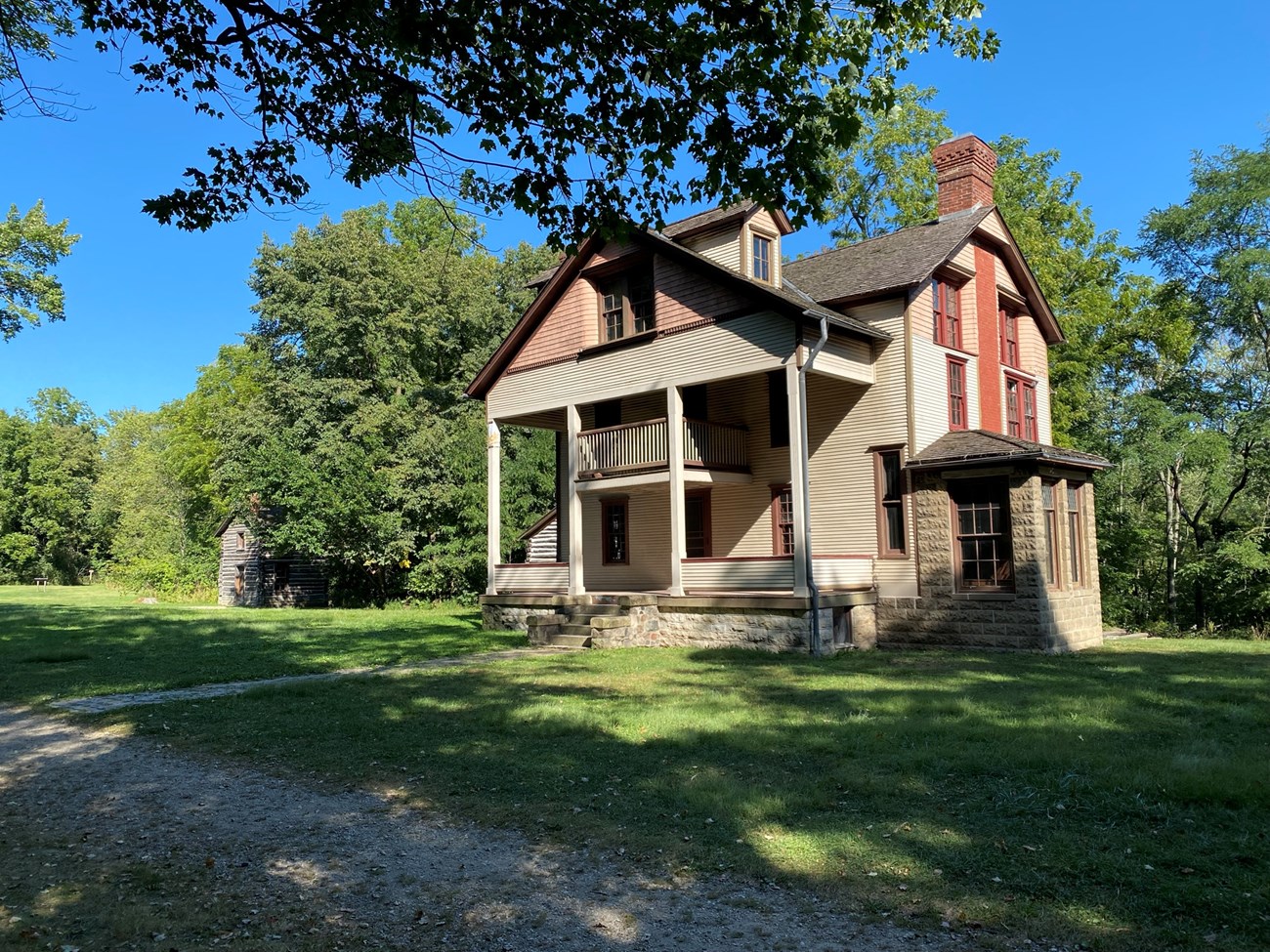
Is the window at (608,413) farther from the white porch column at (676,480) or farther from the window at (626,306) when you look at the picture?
the white porch column at (676,480)

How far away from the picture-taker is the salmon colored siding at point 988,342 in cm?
2023

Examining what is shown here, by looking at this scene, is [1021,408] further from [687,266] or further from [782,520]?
[687,266]

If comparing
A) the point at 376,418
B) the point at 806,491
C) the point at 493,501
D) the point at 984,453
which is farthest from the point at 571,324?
the point at 376,418

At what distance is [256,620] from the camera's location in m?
25.5

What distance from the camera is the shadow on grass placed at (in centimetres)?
466

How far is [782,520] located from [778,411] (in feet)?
8.12

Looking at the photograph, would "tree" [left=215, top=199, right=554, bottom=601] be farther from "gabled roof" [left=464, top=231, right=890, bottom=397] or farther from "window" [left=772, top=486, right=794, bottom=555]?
"window" [left=772, top=486, right=794, bottom=555]

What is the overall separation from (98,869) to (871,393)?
1628cm

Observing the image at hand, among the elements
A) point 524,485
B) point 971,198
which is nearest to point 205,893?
point 971,198

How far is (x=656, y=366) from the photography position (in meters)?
19.7

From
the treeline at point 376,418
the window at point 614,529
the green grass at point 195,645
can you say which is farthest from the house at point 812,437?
the treeline at point 376,418

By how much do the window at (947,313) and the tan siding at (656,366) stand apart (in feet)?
13.1

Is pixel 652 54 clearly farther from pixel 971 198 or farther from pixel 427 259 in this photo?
pixel 427 259

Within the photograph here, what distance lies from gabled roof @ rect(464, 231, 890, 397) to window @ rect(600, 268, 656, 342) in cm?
80
